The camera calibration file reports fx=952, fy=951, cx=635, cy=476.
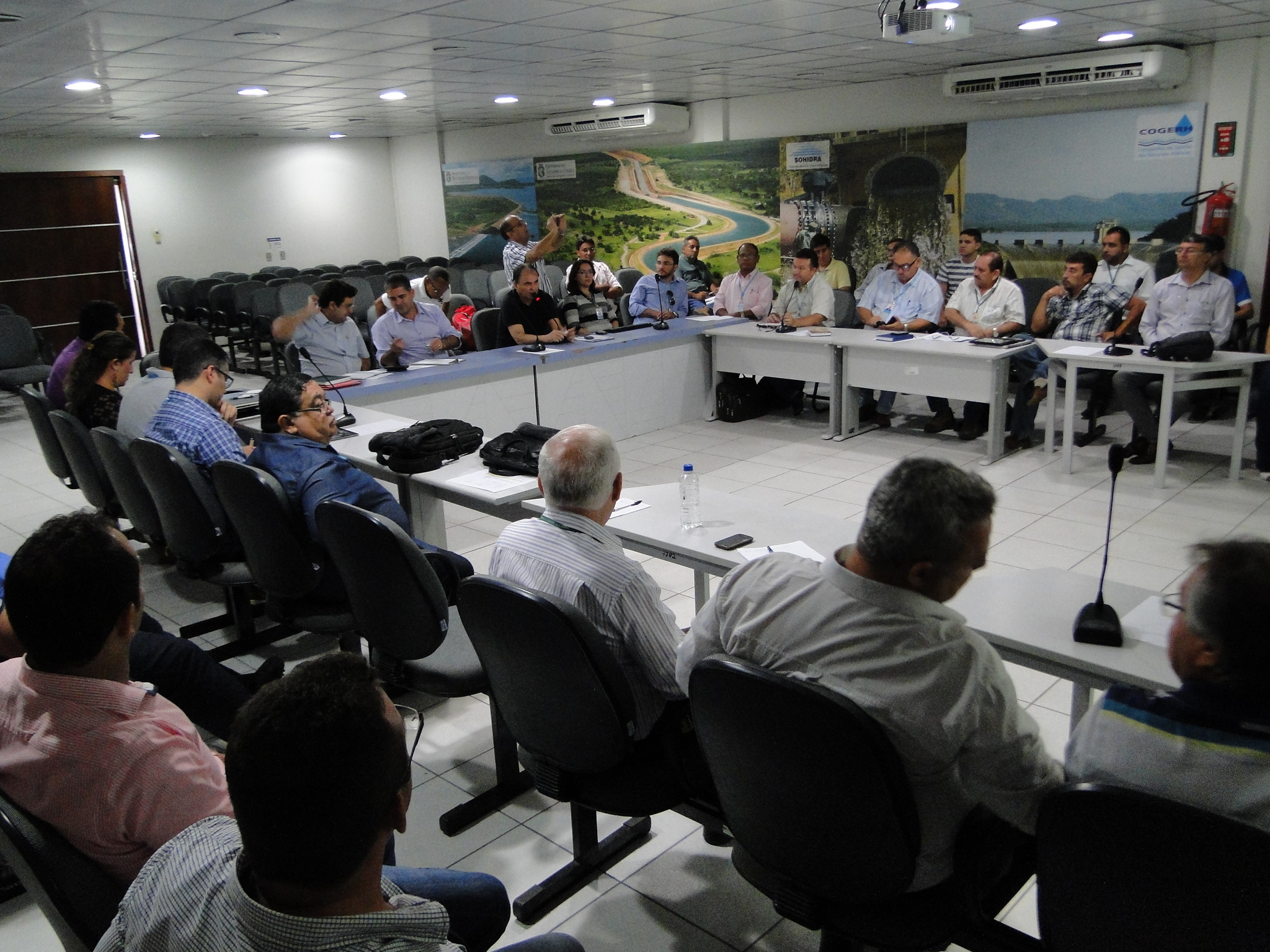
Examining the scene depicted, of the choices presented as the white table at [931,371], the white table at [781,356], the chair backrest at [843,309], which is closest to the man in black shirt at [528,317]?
the white table at [781,356]

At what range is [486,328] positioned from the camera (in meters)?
6.95

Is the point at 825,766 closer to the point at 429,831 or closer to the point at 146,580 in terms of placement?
the point at 429,831

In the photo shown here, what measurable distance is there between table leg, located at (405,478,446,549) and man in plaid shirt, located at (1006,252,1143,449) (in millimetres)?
4159

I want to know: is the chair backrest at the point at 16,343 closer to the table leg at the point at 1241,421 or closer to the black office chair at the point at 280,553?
the black office chair at the point at 280,553

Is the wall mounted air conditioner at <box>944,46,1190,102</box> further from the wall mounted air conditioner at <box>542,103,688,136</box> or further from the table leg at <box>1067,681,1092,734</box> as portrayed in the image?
the table leg at <box>1067,681,1092,734</box>

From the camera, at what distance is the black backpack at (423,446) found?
367 centimetres

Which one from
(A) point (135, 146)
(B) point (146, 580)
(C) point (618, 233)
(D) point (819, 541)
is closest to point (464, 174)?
(C) point (618, 233)

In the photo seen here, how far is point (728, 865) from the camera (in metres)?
2.46

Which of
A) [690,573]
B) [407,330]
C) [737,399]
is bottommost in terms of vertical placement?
[690,573]

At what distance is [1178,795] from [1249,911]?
0.19 m

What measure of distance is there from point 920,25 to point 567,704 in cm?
429

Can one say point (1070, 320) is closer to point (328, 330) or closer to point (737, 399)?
point (737, 399)

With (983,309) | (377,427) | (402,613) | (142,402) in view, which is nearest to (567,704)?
(402,613)

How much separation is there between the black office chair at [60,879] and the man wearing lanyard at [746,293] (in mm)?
6885
